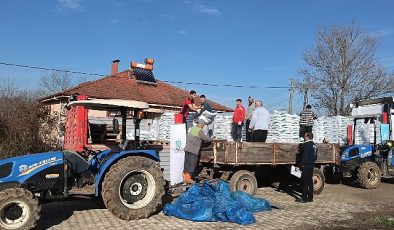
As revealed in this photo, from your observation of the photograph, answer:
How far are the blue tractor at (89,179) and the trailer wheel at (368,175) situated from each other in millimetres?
7772

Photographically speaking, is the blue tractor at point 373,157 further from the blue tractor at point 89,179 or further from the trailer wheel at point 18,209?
the trailer wheel at point 18,209

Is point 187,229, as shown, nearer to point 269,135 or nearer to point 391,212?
point 391,212

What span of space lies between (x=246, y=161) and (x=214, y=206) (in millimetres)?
2883

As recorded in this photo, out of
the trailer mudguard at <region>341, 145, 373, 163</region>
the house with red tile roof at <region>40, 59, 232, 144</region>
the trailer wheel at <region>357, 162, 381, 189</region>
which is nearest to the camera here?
the trailer wheel at <region>357, 162, 381, 189</region>

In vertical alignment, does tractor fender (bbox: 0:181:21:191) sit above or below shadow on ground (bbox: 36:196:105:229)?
above

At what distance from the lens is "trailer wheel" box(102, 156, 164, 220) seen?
324 inches

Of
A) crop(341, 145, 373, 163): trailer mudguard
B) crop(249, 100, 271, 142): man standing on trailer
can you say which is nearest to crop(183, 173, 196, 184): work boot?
crop(249, 100, 271, 142): man standing on trailer

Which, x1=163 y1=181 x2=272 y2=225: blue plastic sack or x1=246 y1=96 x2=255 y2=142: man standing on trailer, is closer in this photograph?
x1=163 y1=181 x2=272 y2=225: blue plastic sack

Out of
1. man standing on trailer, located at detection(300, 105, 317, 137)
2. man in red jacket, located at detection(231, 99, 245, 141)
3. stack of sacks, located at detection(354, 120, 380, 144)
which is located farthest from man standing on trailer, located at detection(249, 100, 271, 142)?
stack of sacks, located at detection(354, 120, 380, 144)

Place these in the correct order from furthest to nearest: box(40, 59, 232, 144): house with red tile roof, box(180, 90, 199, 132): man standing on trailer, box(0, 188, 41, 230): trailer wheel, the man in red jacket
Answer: box(40, 59, 232, 144): house with red tile roof, the man in red jacket, box(180, 90, 199, 132): man standing on trailer, box(0, 188, 41, 230): trailer wheel

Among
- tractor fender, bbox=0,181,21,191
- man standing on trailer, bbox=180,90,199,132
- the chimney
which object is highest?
the chimney

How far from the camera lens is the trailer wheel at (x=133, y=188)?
822 centimetres

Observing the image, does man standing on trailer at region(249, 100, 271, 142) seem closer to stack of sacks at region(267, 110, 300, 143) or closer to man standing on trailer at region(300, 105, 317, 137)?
man standing on trailer at region(300, 105, 317, 137)

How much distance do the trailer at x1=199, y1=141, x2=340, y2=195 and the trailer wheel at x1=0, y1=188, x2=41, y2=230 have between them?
4.88 m
